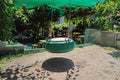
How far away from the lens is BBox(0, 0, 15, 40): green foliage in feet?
21.6

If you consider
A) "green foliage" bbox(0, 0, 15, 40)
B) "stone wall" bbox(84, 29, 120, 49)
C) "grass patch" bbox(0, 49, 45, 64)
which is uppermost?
"green foliage" bbox(0, 0, 15, 40)

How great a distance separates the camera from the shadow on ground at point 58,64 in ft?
20.2

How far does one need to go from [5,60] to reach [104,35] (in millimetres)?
5266

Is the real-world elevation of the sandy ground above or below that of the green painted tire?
below

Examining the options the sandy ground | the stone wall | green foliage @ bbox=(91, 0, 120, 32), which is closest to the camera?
the sandy ground

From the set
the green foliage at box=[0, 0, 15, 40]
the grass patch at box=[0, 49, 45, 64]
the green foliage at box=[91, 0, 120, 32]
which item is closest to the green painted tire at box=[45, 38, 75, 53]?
the green foliage at box=[0, 0, 15, 40]

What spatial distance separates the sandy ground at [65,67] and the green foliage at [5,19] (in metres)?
1.01

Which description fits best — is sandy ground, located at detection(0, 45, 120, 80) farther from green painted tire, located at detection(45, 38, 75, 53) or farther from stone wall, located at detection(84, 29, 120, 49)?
stone wall, located at detection(84, 29, 120, 49)

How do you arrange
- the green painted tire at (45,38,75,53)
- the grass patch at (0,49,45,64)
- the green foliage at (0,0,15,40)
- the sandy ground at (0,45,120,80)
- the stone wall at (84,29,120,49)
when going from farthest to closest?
the stone wall at (84,29,120,49) < the grass patch at (0,49,45,64) < the green foliage at (0,0,15,40) < the green painted tire at (45,38,75,53) < the sandy ground at (0,45,120,80)

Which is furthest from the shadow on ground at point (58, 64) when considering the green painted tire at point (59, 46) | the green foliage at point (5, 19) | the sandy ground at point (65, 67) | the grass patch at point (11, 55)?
the green foliage at point (5, 19)

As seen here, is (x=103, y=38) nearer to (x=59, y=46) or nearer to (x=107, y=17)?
(x=107, y=17)

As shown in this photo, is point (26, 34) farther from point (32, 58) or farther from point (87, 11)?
point (32, 58)

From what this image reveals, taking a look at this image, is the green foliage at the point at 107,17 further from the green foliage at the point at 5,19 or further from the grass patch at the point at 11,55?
the green foliage at the point at 5,19

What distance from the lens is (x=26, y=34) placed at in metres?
15.4
